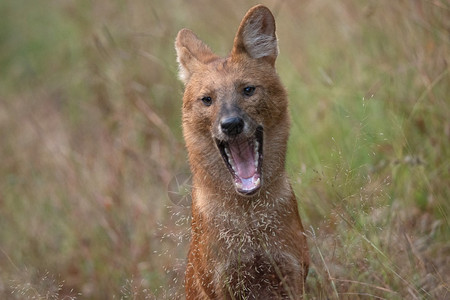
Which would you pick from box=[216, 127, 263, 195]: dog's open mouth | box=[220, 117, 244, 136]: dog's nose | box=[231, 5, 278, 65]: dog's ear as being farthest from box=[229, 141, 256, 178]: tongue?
box=[231, 5, 278, 65]: dog's ear

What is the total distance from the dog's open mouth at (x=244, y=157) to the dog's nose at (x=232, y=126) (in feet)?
0.21

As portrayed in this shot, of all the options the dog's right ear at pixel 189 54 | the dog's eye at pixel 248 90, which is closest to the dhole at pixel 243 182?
the dog's eye at pixel 248 90

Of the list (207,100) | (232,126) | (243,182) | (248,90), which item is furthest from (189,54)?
(243,182)

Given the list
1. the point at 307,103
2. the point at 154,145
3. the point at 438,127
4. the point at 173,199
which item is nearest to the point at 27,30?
the point at 154,145

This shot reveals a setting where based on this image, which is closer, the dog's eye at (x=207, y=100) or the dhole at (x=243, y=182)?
the dhole at (x=243, y=182)

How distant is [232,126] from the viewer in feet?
13.6

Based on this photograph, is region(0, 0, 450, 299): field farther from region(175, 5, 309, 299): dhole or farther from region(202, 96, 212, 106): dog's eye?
region(202, 96, 212, 106): dog's eye

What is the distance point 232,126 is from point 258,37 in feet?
2.43

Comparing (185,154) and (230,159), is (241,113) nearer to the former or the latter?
(230,159)

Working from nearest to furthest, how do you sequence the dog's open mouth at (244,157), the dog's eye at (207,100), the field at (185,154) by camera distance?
the dog's open mouth at (244,157) < the field at (185,154) < the dog's eye at (207,100)

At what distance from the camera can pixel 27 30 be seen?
1136 centimetres

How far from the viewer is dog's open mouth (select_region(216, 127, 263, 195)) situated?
4195 millimetres

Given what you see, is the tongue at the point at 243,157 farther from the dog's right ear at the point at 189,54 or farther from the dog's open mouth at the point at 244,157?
the dog's right ear at the point at 189,54

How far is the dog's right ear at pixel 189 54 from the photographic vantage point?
4.79m
